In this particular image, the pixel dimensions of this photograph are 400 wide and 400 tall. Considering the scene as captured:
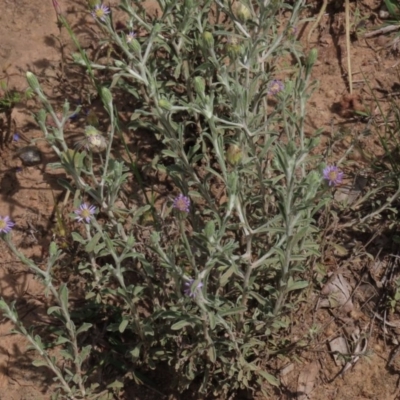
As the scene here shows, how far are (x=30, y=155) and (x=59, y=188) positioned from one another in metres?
0.28

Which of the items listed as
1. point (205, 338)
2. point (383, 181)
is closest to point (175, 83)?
point (383, 181)

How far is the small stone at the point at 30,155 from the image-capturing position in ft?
12.0

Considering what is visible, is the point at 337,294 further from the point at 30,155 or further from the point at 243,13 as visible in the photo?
the point at 30,155

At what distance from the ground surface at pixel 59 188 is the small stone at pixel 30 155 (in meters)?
0.04

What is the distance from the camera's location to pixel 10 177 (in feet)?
12.0

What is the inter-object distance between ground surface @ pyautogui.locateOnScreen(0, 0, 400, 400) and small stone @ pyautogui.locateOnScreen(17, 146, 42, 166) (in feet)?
0.13

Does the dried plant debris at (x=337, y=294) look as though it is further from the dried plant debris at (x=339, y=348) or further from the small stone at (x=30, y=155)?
the small stone at (x=30, y=155)

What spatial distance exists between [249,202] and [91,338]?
3.52 feet

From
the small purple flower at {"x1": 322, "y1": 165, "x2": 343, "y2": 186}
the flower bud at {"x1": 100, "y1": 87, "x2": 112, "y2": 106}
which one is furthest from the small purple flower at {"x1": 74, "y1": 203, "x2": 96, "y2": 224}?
the small purple flower at {"x1": 322, "y1": 165, "x2": 343, "y2": 186}

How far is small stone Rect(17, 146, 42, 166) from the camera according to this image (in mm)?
3668

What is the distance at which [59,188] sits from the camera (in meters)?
3.60

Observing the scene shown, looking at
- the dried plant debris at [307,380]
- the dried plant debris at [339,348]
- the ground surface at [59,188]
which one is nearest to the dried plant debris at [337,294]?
the ground surface at [59,188]

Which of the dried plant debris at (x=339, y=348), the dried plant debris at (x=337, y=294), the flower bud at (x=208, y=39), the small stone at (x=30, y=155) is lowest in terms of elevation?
the dried plant debris at (x=339, y=348)

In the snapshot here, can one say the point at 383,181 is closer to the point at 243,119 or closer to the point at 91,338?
the point at 243,119
